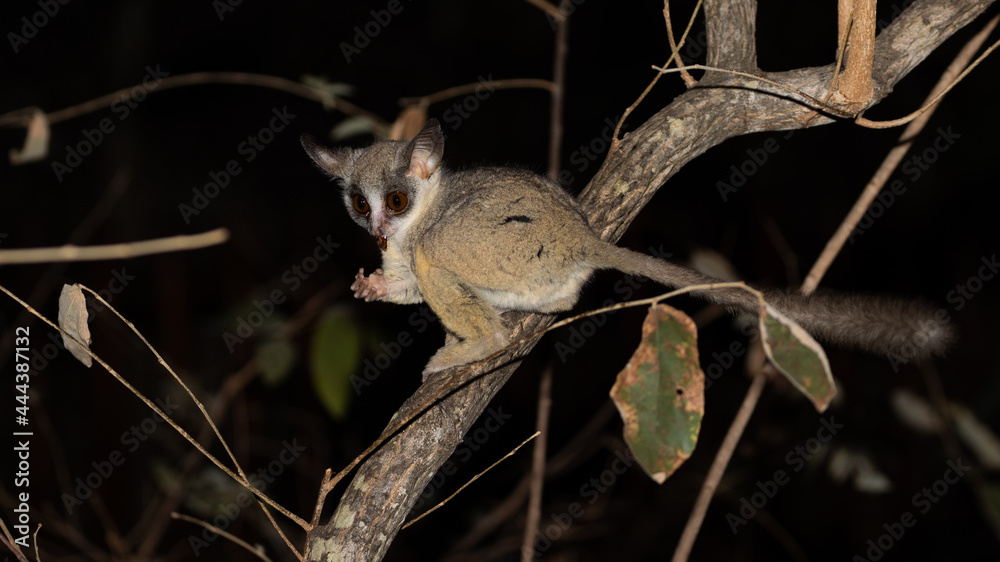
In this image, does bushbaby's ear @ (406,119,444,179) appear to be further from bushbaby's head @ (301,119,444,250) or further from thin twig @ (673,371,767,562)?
thin twig @ (673,371,767,562)

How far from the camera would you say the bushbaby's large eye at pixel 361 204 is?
3.46 m

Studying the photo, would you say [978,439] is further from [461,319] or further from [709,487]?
[461,319]

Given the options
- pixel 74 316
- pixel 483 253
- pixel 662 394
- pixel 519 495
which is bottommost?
pixel 519 495

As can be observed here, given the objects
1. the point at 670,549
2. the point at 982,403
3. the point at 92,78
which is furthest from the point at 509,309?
the point at 92,78

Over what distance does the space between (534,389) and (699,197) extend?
7.73 feet

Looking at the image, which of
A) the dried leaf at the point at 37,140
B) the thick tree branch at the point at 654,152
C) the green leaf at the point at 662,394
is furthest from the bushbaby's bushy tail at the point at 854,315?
the dried leaf at the point at 37,140

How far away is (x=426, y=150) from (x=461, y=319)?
2.80 feet

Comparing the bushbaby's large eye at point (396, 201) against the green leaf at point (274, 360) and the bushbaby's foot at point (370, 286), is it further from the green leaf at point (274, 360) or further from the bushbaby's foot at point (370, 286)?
the green leaf at point (274, 360)

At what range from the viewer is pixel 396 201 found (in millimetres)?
3359

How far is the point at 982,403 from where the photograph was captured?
455 centimetres

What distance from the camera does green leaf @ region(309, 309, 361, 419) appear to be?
3641mm

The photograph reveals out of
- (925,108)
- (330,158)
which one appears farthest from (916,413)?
(330,158)

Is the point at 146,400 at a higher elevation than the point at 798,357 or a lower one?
higher

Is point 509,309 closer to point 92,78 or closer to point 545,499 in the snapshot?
point 545,499
